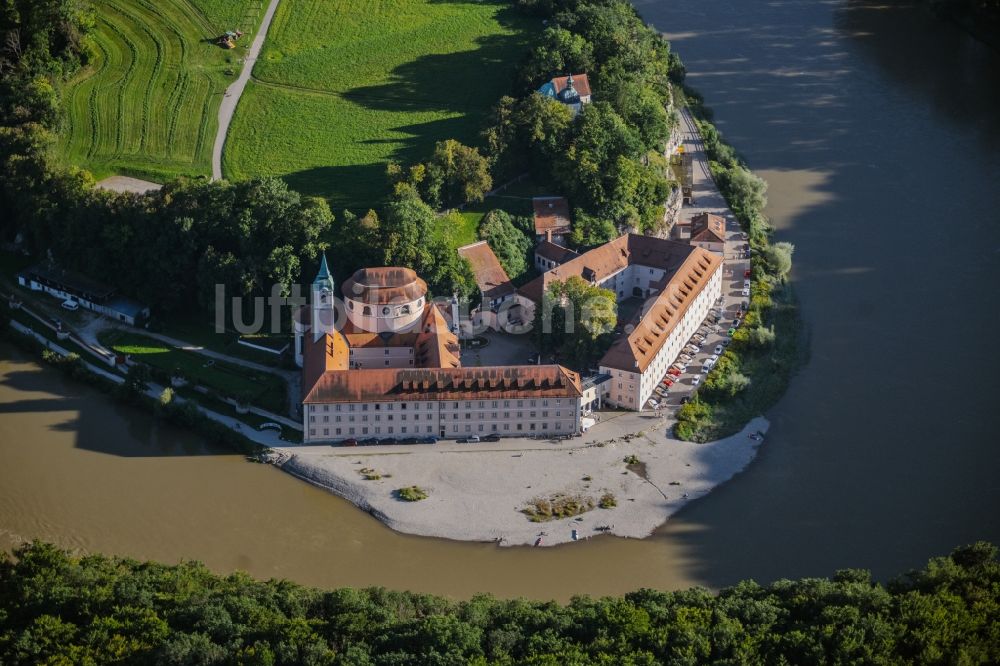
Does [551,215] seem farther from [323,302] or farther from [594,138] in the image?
[323,302]

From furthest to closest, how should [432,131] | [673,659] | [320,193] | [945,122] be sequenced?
1. [945,122]
2. [432,131]
3. [320,193]
4. [673,659]

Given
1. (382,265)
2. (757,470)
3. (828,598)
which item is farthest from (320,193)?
(828,598)

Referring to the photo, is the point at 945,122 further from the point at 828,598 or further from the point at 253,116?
the point at 828,598

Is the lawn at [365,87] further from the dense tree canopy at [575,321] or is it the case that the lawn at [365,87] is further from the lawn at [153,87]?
the dense tree canopy at [575,321]

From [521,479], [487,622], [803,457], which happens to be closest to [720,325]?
[803,457]

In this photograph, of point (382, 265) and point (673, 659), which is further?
point (382, 265)

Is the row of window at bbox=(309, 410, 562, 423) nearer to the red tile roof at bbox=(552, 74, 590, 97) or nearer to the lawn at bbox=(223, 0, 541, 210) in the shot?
the lawn at bbox=(223, 0, 541, 210)
